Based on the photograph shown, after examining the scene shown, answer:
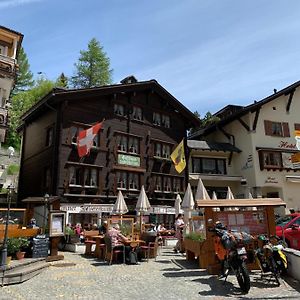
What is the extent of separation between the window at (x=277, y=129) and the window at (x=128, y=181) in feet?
50.4

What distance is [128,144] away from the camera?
95.4 ft

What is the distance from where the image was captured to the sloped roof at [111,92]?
2544cm

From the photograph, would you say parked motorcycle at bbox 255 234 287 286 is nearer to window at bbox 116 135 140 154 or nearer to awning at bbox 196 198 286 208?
awning at bbox 196 198 286 208

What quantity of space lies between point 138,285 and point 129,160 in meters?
19.5

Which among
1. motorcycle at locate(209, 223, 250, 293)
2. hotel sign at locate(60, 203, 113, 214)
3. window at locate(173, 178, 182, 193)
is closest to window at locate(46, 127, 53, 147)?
hotel sign at locate(60, 203, 113, 214)

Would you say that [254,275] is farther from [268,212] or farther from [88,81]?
[88,81]

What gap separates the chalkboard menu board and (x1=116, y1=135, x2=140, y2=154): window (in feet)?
48.9

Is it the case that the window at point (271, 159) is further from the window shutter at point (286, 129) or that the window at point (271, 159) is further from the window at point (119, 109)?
the window at point (119, 109)

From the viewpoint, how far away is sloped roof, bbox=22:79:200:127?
83.5ft

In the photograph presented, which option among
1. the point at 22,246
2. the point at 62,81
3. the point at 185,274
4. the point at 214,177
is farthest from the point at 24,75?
the point at 185,274

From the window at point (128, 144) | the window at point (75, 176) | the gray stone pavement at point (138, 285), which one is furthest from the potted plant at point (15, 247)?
the window at point (128, 144)

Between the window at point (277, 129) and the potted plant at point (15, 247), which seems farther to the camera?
the window at point (277, 129)

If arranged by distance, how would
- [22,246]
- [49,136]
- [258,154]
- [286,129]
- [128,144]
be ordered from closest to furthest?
[22,246] < [49,136] < [128,144] < [258,154] < [286,129]

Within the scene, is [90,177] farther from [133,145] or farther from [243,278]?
[243,278]
